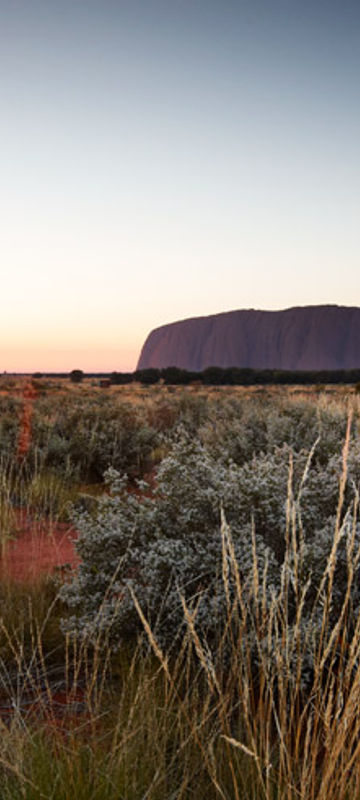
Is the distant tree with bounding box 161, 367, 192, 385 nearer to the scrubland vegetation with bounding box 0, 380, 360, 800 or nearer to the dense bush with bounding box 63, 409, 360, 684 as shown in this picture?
the scrubland vegetation with bounding box 0, 380, 360, 800

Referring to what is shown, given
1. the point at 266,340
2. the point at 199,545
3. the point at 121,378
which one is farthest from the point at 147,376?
the point at 266,340

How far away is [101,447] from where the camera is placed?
37.4 ft

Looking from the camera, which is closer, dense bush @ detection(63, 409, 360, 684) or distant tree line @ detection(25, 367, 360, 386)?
dense bush @ detection(63, 409, 360, 684)

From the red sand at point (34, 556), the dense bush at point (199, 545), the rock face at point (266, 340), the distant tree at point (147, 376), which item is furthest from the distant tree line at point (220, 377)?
the dense bush at point (199, 545)

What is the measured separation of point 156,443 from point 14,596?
28.2 ft

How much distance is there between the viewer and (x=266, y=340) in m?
130

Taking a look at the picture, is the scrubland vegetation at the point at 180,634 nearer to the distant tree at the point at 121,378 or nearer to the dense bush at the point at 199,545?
the dense bush at the point at 199,545

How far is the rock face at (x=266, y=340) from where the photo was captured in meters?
123

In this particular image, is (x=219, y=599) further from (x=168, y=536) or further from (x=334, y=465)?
(x=334, y=465)

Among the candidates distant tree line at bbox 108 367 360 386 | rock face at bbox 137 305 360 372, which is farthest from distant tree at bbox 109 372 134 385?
rock face at bbox 137 305 360 372

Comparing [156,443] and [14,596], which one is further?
[156,443]

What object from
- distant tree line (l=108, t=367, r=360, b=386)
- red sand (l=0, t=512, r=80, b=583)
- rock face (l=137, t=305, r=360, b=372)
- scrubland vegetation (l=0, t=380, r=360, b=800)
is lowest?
red sand (l=0, t=512, r=80, b=583)

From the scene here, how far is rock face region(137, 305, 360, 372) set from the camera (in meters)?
123

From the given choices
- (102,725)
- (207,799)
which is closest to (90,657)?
(102,725)
